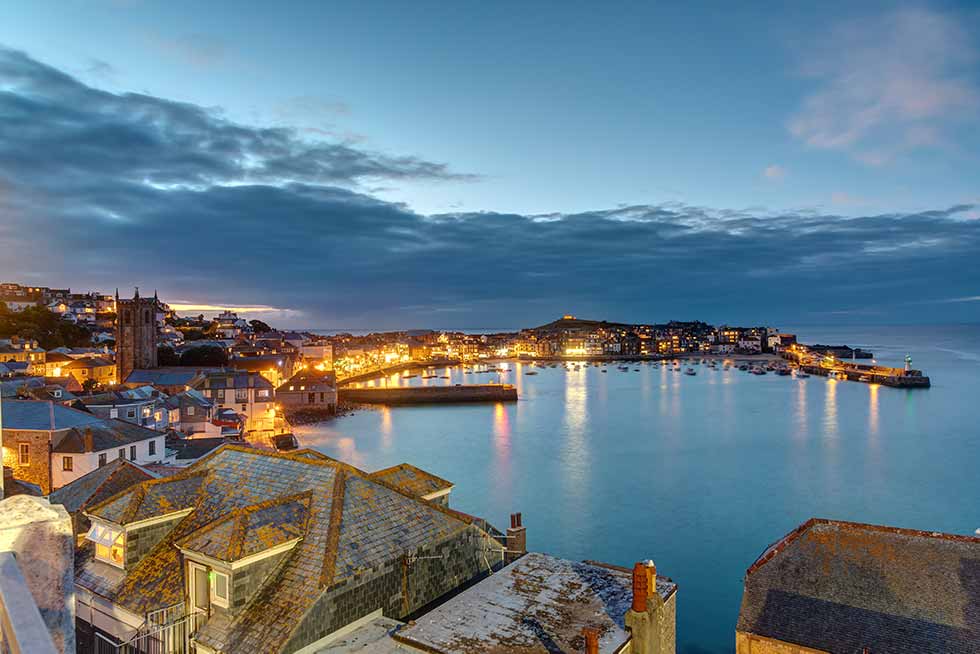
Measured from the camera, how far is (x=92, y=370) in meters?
62.9

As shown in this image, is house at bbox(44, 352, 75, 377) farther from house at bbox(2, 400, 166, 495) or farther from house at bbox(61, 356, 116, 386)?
house at bbox(2, 400, 166, 495)

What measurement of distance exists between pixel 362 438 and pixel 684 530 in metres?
34.4

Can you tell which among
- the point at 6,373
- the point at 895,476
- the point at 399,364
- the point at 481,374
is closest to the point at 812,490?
the point at 895,476

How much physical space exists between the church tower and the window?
6742 centimetres

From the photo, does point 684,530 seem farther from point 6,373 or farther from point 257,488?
point 6,373

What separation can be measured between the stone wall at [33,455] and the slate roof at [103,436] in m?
0.55

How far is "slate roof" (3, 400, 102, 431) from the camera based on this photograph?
2519 cm

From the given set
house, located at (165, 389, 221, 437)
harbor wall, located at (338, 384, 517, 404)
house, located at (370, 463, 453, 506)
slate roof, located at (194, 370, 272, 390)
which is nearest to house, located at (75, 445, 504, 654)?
house, located at (370, 463, 453, 506)

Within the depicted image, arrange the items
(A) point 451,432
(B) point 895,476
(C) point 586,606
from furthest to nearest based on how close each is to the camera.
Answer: (A) point 451,432, (B) point 895,476, (C) point 586,606

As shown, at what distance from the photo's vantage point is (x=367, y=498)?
966 centimetres

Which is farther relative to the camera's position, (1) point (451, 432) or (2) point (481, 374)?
(2) point (481, 374)

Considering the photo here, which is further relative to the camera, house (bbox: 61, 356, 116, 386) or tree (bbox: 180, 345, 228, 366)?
tree (bbox: 180, 345, 228, 366)

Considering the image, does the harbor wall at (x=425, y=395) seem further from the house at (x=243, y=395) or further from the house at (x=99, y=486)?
the house at (x=99, y=486)

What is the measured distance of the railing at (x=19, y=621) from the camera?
1.53 meters
